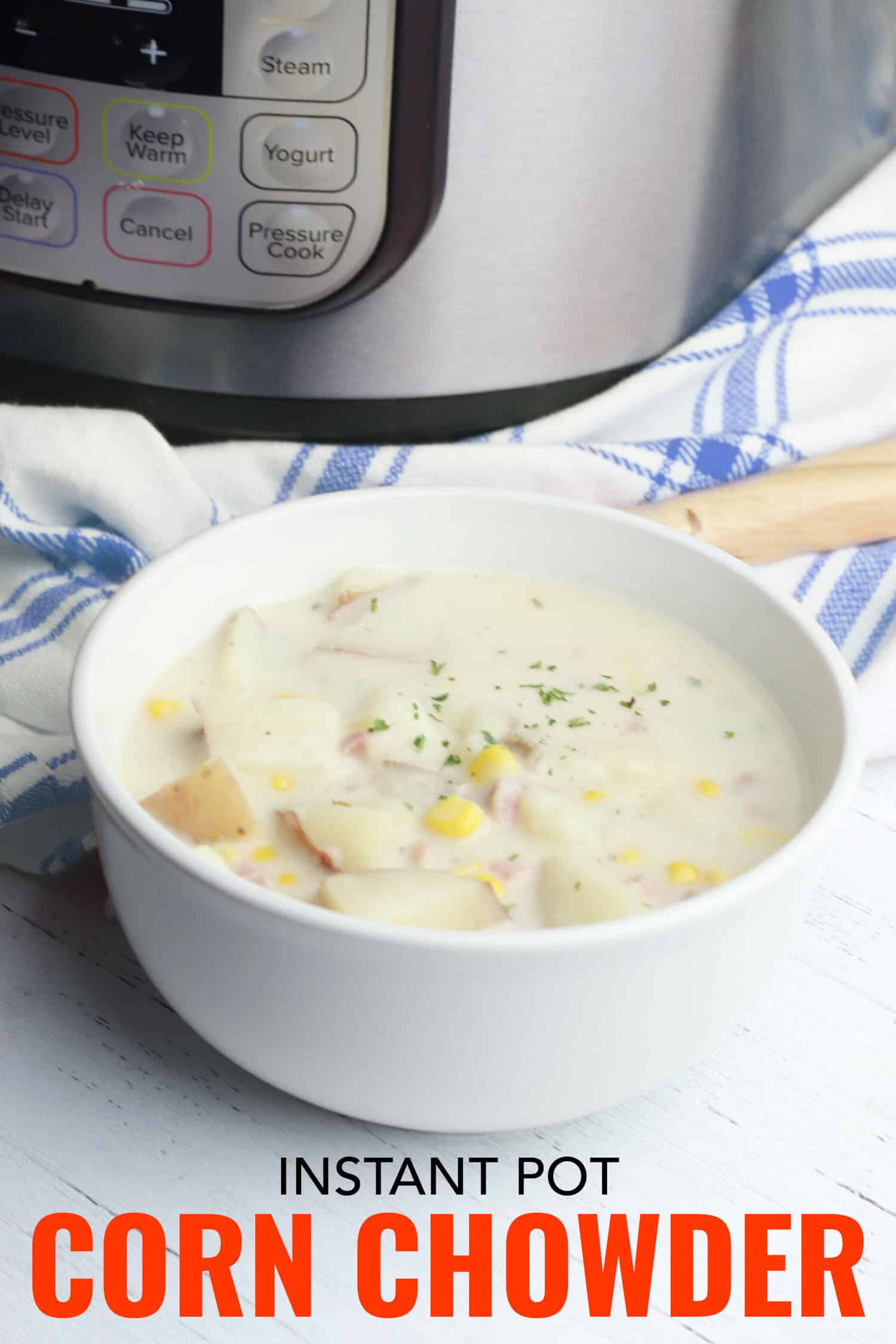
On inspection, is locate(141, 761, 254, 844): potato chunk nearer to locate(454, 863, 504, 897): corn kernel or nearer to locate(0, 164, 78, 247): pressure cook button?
locate(454, 863, 504, 897): corn kernel

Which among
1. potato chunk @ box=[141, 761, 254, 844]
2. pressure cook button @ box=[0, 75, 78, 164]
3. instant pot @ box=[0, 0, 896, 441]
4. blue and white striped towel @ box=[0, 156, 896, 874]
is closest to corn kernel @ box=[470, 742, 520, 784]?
potato chunk @ box=[141, 761, 254, 844]

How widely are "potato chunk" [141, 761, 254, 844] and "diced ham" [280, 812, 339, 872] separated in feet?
0.06

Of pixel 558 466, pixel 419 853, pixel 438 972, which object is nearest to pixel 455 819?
pixel 419 853

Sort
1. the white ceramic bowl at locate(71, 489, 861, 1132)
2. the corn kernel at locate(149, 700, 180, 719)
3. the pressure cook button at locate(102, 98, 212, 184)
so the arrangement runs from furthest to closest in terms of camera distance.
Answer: the pressure cook button at locate(102, 98, 212, 184), the corn kernel at locate(149, 700, 180, 719), the white ceramic bowl at locate(71, 489, 861, 1132)

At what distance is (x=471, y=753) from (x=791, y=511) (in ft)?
1.30

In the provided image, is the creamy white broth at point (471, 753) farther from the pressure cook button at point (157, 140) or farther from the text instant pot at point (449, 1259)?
the pressure cook button at point (157, 140)

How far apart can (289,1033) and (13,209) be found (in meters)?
0.59

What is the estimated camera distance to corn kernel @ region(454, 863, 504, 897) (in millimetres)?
718

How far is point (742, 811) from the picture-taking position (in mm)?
785

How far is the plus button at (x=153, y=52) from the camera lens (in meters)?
0.91

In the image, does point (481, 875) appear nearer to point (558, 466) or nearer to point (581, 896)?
point (581, 896)

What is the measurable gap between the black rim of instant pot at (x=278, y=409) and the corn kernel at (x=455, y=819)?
0.41 meters

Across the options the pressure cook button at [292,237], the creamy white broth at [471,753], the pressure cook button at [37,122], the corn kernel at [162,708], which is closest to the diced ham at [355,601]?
the creamy white broth at [471,753]

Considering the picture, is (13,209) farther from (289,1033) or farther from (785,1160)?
(785,1160)
